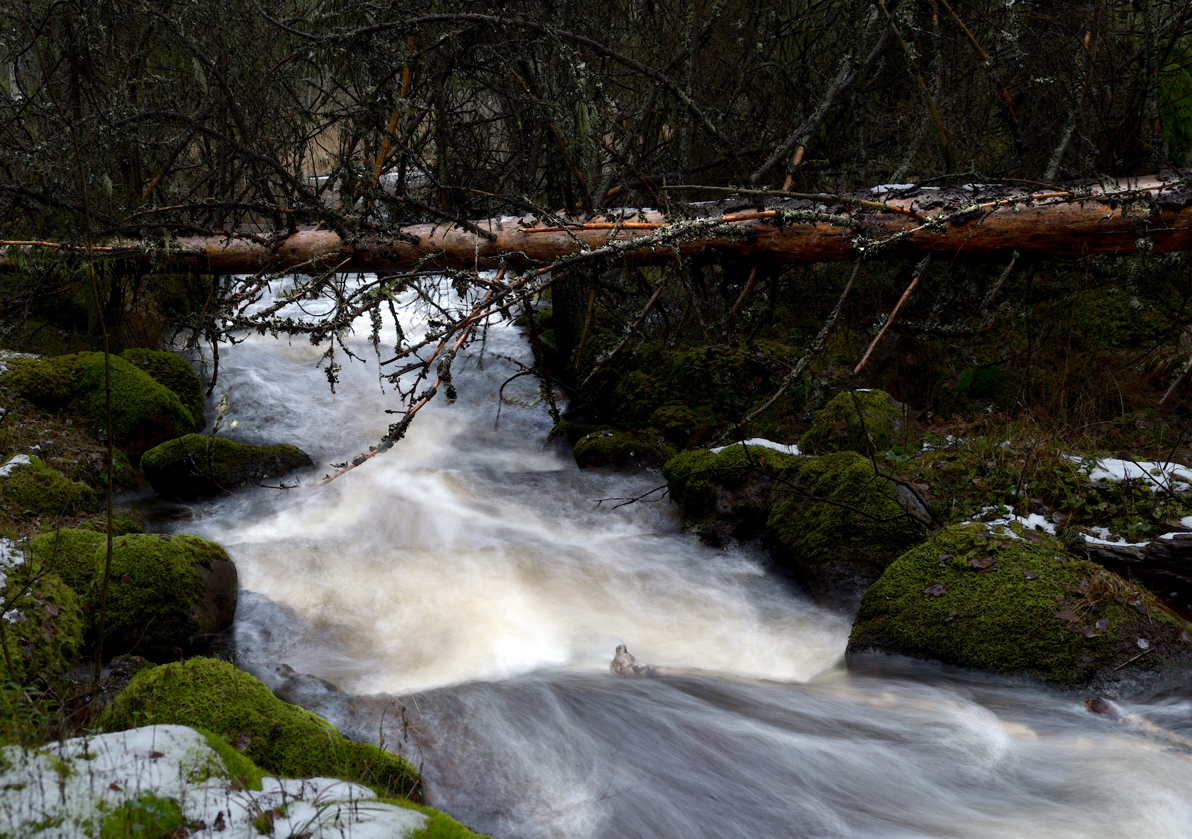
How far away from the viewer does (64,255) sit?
20.5 feet

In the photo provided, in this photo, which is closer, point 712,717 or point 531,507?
point 712,717

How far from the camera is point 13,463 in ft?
18.8

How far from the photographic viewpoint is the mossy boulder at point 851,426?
20.7ft

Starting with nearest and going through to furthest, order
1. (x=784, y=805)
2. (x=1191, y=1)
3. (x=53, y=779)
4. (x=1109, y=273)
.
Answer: (x=53, y=779)
(x=784, y=805)
(x=1191, y=1)
(x=1109, y=273)

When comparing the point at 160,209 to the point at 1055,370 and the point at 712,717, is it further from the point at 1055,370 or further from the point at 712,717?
the point at 1055,370

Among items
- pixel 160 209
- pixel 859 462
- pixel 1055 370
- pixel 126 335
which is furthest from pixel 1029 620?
pixel 126 335

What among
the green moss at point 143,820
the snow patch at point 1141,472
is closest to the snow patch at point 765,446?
the snow patch at point 1141,472

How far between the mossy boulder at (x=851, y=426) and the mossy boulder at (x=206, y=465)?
4.74 meters

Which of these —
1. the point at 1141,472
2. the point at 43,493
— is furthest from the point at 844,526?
the point at 43,493

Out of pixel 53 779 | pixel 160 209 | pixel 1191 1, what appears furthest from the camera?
pixel 160 209

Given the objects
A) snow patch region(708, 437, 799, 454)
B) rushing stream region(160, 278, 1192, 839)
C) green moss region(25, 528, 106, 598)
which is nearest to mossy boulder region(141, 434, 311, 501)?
rushing stream region(160, 278, 1192, 839)

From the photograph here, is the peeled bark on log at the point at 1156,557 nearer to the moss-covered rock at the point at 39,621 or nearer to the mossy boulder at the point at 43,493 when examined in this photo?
the moss-covered rock at the point at 39,621

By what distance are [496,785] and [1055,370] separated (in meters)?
5.64

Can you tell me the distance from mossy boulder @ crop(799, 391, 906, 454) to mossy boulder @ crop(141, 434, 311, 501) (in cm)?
474
